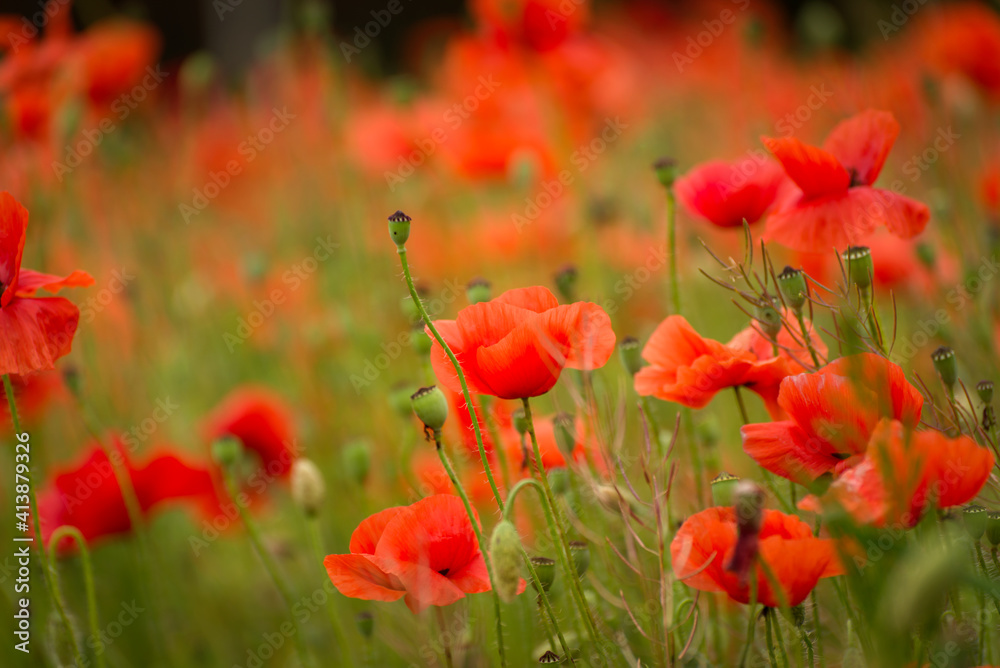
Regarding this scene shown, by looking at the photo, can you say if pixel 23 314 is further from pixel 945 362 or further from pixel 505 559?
pixel 945 362

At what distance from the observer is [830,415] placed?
722 mm

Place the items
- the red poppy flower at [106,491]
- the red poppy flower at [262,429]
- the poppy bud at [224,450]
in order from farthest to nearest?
the red poppy flower at [262,429], the red poppy flower at [106,491], the poppy bud at [224,450]

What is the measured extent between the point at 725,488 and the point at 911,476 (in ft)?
0.67

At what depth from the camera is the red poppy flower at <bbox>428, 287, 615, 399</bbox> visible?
0.77 meters

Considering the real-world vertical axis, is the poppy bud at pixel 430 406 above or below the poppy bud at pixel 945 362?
above

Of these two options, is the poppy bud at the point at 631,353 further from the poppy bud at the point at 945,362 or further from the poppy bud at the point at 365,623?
the poppy bud at the point at 365,623

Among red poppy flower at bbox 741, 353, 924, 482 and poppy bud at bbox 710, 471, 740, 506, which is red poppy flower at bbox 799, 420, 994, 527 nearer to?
red poppy flower at bbox 741, 353, 924, 482

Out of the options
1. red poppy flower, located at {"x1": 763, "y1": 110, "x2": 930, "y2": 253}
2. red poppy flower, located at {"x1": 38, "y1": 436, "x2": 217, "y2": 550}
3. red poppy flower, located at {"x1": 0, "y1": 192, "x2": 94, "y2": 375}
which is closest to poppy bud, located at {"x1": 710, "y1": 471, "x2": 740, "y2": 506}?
red poppy flower, located at {"x1": 763, "y1": 110, "x2": 930, "y2": 253}

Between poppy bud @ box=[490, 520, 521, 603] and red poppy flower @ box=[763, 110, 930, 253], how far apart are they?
1.47ft

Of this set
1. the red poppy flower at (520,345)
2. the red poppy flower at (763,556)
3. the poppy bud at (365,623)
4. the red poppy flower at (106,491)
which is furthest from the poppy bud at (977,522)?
the red poppy flower at (106,491)

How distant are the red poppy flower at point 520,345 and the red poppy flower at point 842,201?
258 mm

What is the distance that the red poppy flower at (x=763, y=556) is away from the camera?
0.69 metres

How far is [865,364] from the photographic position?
74 centimetres

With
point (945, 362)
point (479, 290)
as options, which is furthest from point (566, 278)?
Answer: point (945, 362)
